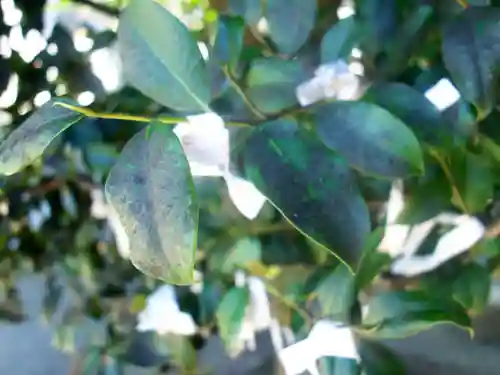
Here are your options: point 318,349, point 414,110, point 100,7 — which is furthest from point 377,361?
point 100,7

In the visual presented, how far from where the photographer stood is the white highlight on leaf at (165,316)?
0.51 m

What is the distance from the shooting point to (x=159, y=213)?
0.78 feet

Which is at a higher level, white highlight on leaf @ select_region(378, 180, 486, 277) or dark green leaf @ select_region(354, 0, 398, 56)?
dark green leaf @ select_region(354, 0, 398, 56)

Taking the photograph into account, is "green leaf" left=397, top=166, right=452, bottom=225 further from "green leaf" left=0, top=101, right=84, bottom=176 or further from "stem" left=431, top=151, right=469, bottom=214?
"green leaf" left=0, top=101, right=84, bottom=176

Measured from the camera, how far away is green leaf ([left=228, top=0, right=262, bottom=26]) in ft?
1.25

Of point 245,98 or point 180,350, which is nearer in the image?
point 245,98

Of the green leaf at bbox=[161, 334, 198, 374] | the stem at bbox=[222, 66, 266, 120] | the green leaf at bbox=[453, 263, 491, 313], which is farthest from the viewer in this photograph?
the green leaf at bbox=[161, 334, 198, 374]

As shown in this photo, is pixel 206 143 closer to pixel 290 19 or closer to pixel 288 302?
pixel 290 19

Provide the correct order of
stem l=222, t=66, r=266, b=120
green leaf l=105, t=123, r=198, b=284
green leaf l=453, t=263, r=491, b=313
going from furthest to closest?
green leaf l=453, t=263, r=491, b=313, stem l=222, t=66, r=266, b=120, green leaf l=105, t=123, r=198, b=284

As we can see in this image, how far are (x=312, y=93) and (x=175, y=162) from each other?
0.43 feet

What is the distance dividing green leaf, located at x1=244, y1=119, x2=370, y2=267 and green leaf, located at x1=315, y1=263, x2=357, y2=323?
0.50ft

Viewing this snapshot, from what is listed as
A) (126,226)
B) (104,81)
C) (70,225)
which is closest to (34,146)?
(126,226)

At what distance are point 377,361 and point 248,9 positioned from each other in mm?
221

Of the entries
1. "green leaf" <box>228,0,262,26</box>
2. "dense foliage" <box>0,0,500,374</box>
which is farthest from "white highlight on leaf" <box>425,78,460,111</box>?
"green leaf" <box>228,0,262,26</box>
